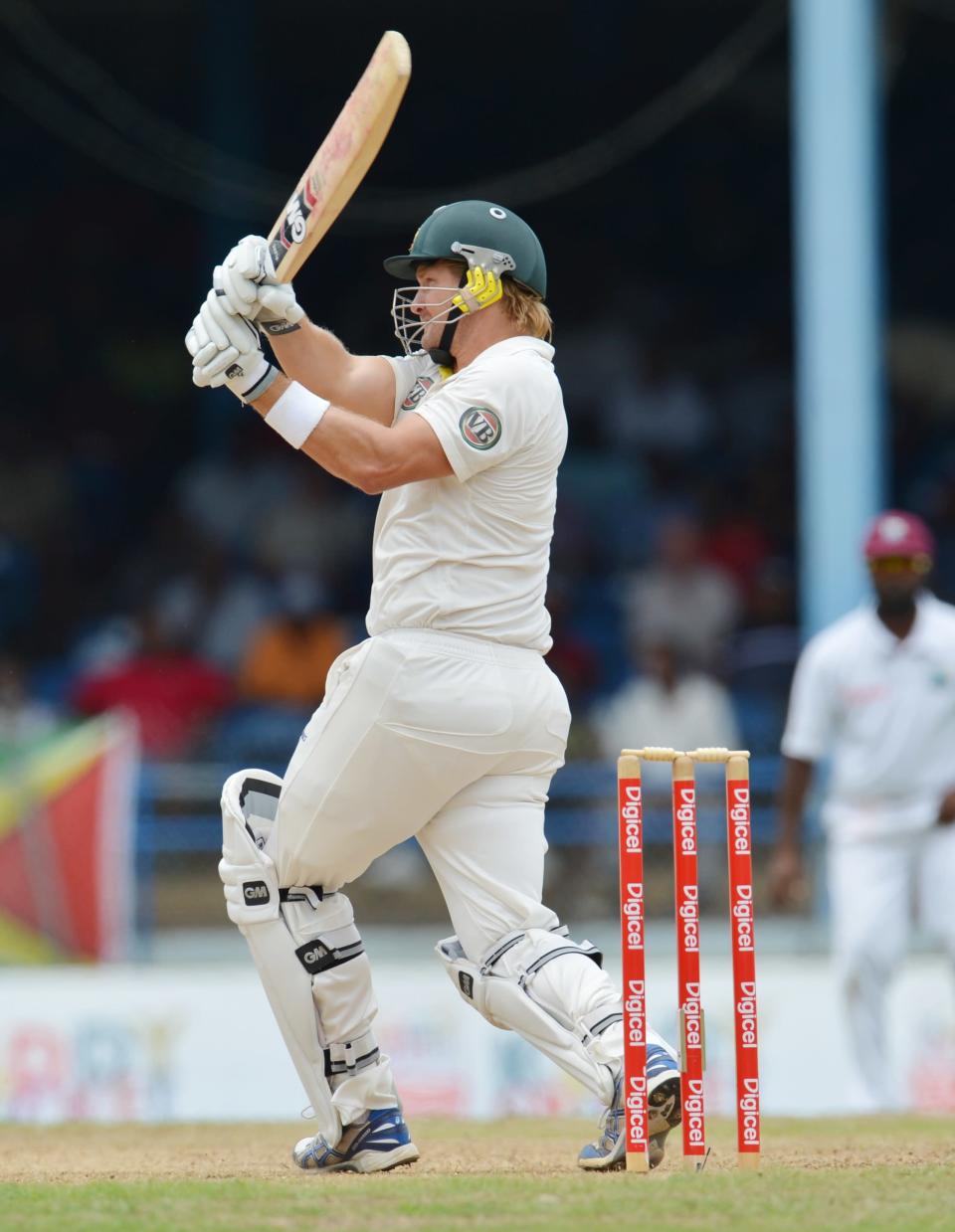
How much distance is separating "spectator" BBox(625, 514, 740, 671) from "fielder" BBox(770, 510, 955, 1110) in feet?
10.7

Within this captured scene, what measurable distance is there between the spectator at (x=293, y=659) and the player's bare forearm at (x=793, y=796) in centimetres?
348

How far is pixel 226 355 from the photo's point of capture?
411cm

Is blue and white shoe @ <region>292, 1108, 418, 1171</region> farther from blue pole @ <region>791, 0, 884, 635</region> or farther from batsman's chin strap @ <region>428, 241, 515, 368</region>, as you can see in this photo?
blue pole @ <region>791, 0, 884, 635</region>

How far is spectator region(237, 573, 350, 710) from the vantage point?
10.5 meters

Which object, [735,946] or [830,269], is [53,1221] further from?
[830,269]

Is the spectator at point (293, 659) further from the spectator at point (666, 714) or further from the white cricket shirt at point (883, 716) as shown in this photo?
the white cricket shirt at point (883, 716)

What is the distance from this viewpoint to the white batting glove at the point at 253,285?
4129 millimetres

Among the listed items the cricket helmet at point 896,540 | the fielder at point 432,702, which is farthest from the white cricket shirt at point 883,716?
→ the fielder at point 432,702

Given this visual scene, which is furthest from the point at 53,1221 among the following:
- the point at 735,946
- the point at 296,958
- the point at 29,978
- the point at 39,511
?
Answer: the point at 39,511

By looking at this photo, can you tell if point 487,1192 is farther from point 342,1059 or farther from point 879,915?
point 879,915

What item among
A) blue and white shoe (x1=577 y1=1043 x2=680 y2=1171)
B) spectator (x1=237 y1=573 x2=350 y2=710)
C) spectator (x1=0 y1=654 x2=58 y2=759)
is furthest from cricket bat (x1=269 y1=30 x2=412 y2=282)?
spectator (x1=237 y1=573 x2=350 y2=710)

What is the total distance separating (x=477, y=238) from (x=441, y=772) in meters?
1.06

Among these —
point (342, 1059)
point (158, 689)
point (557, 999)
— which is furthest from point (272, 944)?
point (158, 689)

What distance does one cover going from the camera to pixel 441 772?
425 centimetres
